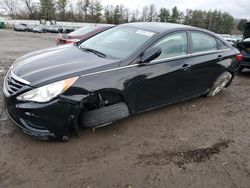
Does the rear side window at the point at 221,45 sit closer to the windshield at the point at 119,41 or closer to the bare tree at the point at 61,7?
the windshield at the point at 119,41

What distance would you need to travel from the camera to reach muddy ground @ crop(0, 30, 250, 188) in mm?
2553

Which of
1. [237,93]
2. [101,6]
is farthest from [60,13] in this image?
[237,93]

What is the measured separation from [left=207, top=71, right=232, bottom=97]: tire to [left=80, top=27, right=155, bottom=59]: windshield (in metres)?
1.97

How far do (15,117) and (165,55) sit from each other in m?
2.33

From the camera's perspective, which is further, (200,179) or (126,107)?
(126,107)

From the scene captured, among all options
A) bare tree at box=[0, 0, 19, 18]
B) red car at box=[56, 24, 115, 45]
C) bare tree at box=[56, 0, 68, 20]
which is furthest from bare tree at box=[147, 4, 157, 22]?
red car at box=[56, 24, 115, 45]

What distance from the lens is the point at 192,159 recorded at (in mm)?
2977

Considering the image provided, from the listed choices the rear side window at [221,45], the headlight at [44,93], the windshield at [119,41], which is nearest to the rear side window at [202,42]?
the rear side window at [221,45]

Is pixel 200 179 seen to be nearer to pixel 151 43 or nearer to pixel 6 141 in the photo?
pixel 151 43

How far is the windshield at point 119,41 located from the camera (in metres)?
3.54

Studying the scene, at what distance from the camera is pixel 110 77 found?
10.2ft

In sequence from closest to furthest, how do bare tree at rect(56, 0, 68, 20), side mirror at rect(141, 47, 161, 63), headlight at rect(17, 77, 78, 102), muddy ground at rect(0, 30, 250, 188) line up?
muddy ground at rect(0, 30, 250, 188) → headlight at rect(17, 77, 78, 102) → side mirror at rect(141, 47, 161, 63) → bare tree at rect(56, 0, 68, 20)

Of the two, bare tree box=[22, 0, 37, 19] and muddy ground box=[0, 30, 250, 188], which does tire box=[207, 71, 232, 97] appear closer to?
muddy ground box=[0, 30, 250, 188]

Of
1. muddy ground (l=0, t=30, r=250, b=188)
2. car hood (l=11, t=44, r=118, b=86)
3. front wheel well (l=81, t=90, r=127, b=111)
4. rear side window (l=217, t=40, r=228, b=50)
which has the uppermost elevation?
rear side window (l=217, t=40, r=228, b=50)
